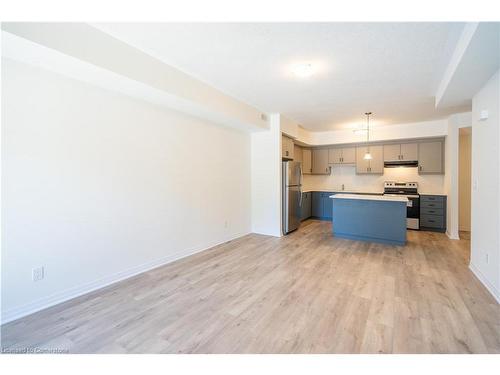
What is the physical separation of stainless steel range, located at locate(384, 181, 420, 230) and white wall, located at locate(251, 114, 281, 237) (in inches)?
129

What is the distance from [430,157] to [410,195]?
3.47ft

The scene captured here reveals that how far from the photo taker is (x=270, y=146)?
200 inches

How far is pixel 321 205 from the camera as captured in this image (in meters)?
6.93

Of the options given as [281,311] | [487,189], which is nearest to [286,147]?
[487,189]

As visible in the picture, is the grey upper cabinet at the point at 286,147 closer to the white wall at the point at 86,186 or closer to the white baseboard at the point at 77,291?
the white wall at the point at 86,186

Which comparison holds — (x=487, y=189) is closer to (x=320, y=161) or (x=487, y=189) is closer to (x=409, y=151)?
(x=409, y=151)

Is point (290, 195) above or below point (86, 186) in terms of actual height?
below

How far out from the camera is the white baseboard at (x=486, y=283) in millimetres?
2395

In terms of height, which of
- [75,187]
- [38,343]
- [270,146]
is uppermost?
[270,146]

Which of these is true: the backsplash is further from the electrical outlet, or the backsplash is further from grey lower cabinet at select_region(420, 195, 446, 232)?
the electrical outlet
